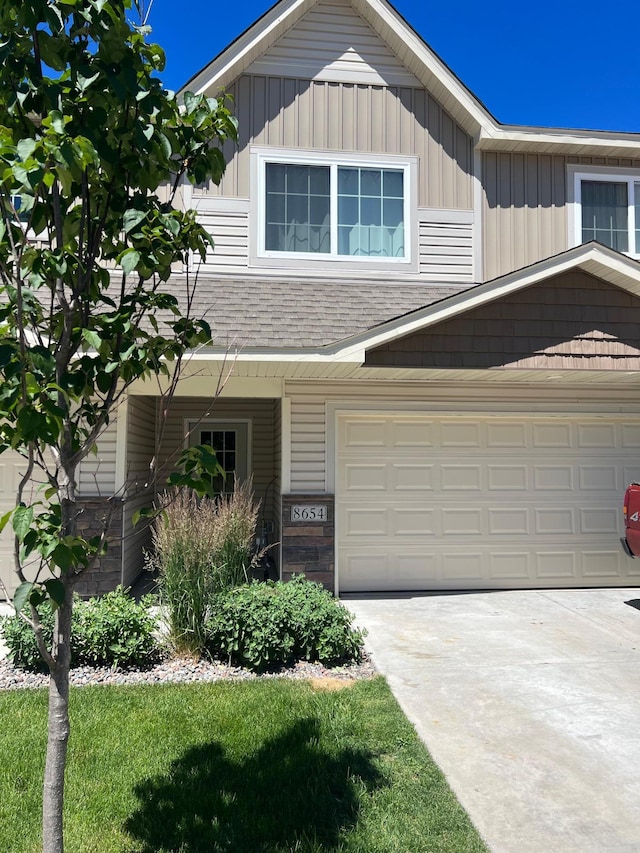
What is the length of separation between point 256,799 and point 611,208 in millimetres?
9217

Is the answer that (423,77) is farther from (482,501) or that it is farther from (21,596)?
(21,596)

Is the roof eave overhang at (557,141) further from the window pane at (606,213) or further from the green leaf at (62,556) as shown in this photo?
the green leaf at (62,556)

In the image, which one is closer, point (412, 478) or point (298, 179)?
point (412, 478)

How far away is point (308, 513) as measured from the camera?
7520mm

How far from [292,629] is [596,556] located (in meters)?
5.14

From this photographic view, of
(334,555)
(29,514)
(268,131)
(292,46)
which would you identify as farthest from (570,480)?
(29,514)

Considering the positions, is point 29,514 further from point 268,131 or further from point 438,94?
point 438,94

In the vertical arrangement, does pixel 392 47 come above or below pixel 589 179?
above

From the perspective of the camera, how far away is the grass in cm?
290

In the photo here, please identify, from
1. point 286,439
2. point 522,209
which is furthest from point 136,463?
point 522,209

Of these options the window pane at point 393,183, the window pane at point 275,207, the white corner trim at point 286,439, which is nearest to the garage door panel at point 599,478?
the white corner trim at point 286,439

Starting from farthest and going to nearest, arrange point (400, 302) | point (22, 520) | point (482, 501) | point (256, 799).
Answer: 1. point (482, 501)
2. point (400, 302)
3. point (256, 799)
4. point (22, 520)

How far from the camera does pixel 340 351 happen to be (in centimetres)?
656

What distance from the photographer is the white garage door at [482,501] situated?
7.98 meters
